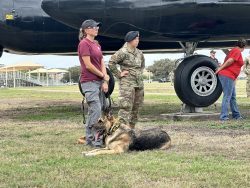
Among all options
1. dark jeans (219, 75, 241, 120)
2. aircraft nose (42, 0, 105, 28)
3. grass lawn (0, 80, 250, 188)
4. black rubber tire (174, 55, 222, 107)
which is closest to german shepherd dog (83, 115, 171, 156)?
grass lawn (0, 80, 250, 188)

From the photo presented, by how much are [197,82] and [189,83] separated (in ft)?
0.71

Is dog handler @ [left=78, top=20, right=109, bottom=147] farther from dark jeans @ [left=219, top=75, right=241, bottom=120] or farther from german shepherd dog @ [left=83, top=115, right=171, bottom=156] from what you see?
dark jeans @ [left=219, top=75, right=241, bottom=120]

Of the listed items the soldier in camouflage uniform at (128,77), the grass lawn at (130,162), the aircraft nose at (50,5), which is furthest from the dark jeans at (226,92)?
the aircraft nose at (50,5)

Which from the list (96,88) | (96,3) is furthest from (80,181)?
(96,3)

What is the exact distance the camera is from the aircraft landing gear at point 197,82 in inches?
414

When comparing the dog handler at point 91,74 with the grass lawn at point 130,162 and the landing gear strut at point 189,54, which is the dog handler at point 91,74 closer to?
the grass lawn at point 130,162

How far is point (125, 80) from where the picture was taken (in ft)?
26.5

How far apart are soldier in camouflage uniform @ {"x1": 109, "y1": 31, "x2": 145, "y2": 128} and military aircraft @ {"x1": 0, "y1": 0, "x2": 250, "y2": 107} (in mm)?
2225

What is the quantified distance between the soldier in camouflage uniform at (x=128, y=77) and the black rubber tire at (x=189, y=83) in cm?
246

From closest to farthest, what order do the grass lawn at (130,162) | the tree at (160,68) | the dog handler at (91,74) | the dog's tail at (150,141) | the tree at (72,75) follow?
the grass lawn at (130,162) < the dog's tail at (150,141) < the dog handler at (91,74) < the tree at (72,75) < the tree at (160,68)

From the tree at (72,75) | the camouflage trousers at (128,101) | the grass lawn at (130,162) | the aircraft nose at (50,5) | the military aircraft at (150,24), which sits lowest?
the tree at (72,75)

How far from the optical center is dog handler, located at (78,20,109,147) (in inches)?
275

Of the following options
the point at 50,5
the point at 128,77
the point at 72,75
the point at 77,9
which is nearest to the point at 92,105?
the point at 128,77

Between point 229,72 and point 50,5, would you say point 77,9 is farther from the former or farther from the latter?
point 229,72
